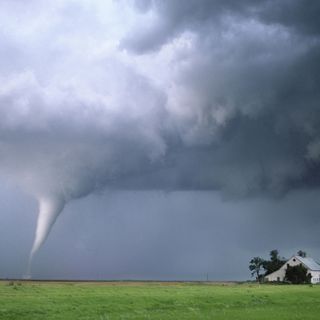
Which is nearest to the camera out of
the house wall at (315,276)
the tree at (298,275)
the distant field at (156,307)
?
the distant field at (156,307)

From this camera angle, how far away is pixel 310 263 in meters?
174

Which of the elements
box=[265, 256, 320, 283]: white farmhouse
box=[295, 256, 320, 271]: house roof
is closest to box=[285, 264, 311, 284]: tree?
box=[265, 256, 320, 283]: white farmhouse

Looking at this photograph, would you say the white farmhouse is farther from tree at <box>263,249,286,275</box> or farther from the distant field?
the distant field

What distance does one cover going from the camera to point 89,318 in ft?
147

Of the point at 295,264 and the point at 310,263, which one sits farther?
the point at 310,263

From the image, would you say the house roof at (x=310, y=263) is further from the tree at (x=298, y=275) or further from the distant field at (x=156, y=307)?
the distant field at (x=156, y=307)

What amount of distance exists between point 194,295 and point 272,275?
107736 mm

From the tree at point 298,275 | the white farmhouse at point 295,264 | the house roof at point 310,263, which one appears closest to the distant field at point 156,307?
the tree at point 298,275

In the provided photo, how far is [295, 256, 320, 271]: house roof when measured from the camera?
169m

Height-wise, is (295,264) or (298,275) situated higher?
(295,264)

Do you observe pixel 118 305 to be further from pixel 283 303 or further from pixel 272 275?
pixel 272 275

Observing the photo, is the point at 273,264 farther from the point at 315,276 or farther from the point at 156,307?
the point at 156,307

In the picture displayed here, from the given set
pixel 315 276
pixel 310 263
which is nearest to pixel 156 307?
pixel 315 276

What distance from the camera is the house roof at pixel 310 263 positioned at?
554ft
